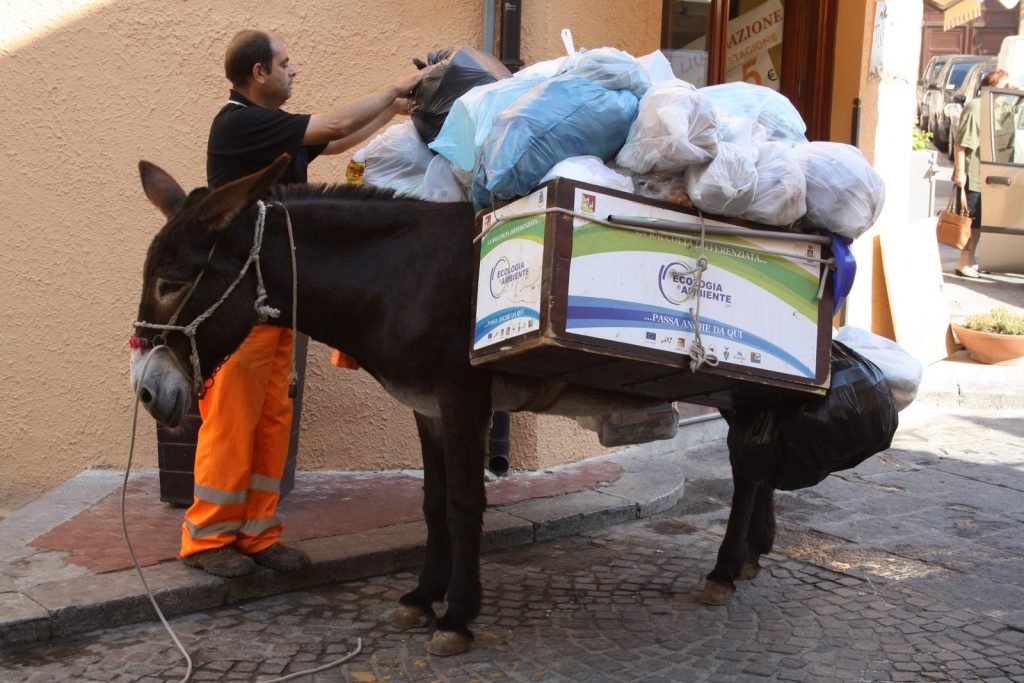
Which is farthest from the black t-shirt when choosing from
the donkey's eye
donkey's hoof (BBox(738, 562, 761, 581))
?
donkey's hoof (BBox(738, 562, 761, 581))

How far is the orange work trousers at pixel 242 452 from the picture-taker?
170 inches

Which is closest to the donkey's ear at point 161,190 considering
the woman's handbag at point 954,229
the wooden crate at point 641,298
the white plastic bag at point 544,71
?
the wooden crate at point 641,298

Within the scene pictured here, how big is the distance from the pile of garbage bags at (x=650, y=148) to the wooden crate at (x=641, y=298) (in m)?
0.10

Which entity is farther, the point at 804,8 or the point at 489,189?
the point at 804,8

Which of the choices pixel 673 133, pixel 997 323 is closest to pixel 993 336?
pixel 997 323

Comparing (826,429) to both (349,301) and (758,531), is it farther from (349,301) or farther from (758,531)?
(349,301)

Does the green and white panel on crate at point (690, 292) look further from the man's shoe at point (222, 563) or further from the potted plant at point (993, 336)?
the potted plant at point (993, 336)

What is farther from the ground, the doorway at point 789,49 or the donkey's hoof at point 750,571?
the doorway at point 789,49

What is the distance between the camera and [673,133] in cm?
338

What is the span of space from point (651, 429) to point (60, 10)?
3.65 m

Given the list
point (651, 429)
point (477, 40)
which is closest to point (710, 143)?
point (651, 429)

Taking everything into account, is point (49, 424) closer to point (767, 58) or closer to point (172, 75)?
point (172, 75)

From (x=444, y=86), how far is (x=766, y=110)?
3.98 feet

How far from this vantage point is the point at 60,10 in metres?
5.46
